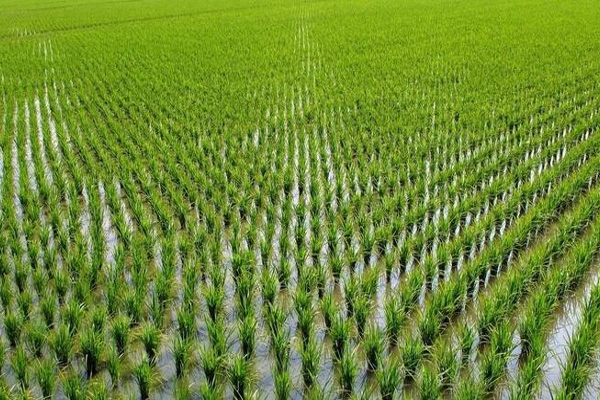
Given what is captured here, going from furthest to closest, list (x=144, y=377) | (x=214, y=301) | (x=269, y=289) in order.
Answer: (x=269, y=289)
(x=214, y=301)
(x=144, y=377)

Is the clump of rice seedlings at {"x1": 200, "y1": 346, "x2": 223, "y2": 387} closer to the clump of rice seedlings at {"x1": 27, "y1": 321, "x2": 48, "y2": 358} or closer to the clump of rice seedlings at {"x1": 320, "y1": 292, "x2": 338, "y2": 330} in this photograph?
the clump of rice seedlings at {"x1": 320, "y1": 292, "x2": 338, "y2": 330}

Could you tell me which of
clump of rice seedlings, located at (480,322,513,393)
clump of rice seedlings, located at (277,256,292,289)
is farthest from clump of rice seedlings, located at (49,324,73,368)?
clump of rice seedlings, located at (480,322,513,393)

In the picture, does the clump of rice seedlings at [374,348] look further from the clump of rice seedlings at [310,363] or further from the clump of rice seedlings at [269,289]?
the clump of rice seedlings at [269,289]

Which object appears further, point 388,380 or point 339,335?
point 339,335

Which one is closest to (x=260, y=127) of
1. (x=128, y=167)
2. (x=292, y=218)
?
(x=128, y=167)

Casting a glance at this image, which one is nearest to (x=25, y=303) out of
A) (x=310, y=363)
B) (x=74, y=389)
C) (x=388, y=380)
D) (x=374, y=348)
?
(x=74, y=389)

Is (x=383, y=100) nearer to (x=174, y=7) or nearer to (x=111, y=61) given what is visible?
(x=111, y=61)

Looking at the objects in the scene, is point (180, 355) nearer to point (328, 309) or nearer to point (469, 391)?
point (328, 309)
